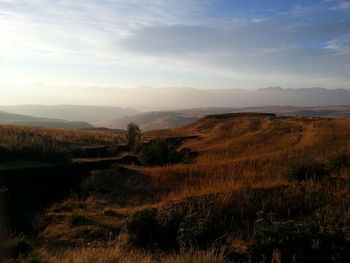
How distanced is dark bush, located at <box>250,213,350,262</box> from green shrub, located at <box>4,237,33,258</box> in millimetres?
3915

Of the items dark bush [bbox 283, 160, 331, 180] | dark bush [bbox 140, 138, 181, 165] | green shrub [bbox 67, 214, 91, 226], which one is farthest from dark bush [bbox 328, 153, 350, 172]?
dark bush [bbox 140, 138, 181, 165]

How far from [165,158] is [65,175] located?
26.6 feet

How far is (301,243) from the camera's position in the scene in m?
5.08

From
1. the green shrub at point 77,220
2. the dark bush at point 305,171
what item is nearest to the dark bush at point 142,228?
the green shrub at point 77,220

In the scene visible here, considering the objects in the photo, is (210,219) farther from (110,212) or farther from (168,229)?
(110,212)

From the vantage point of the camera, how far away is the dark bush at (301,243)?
4.90 m

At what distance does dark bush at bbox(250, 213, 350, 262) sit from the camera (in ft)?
16.1

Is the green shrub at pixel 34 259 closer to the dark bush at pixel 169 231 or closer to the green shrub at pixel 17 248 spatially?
the green shrub at pixel 17 248

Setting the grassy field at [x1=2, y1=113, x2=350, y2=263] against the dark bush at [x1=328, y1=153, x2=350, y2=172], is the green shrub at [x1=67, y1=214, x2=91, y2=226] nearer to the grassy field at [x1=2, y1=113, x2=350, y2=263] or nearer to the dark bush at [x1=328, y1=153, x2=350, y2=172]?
the grassy field at [x1=2, y1=113, x2=350, y2=263]

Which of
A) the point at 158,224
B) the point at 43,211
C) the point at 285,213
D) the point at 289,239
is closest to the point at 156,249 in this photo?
the point at 158,224

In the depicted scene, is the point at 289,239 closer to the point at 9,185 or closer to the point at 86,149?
the point at 9,185

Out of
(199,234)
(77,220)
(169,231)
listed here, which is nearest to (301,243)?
(199,234)

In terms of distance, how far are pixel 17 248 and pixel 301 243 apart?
16.2ft

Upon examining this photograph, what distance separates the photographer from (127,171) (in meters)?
11.7
